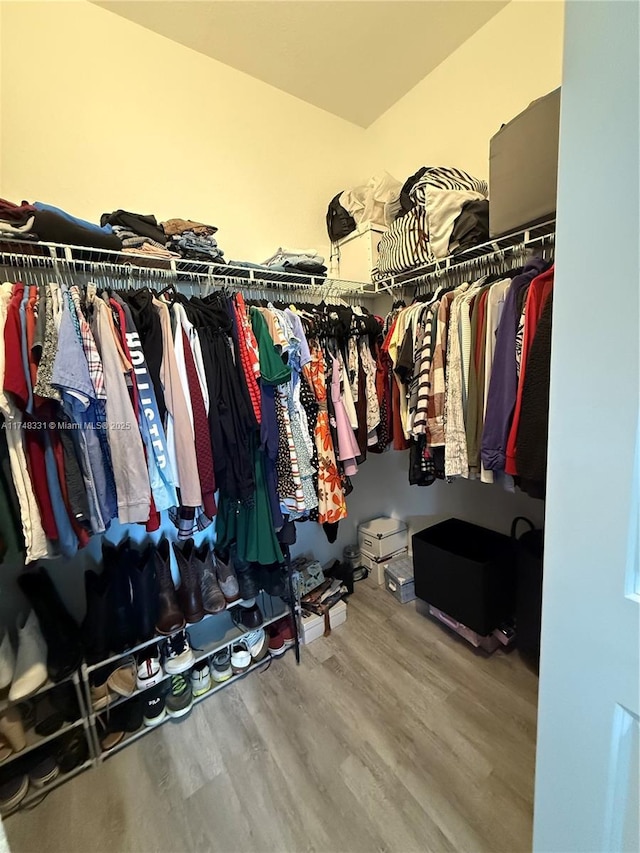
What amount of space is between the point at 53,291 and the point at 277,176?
4.53ft

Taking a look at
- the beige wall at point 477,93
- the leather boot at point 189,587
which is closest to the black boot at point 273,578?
the leather boot at point 189,587

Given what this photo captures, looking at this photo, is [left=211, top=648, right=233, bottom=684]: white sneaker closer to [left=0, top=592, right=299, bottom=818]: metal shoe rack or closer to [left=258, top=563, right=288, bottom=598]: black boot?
[left=0, top=592, right=299, bottom=818]: metal shoe rack

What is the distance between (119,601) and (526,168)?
2154mm

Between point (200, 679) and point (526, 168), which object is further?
point (200, 679)

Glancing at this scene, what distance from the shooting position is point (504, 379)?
3.89 feet

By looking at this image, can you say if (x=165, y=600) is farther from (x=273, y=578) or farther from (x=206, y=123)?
(x=206, y=123)

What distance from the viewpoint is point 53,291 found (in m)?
1.05

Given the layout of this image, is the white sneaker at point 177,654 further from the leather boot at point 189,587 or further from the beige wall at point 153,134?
the beige wall at point 153,134

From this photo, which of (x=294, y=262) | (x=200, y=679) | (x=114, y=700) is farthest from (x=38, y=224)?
(x=200, y=679)

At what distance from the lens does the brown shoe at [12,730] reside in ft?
3.78

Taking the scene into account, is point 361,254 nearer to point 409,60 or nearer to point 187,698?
point 409,60

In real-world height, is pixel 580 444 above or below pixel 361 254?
below

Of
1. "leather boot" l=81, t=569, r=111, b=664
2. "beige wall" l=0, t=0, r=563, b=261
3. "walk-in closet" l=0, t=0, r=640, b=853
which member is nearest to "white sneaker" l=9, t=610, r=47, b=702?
"walk-in closet" l=0, t=0, r=640, b=853

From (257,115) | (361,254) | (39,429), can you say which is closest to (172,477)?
(39,429)
